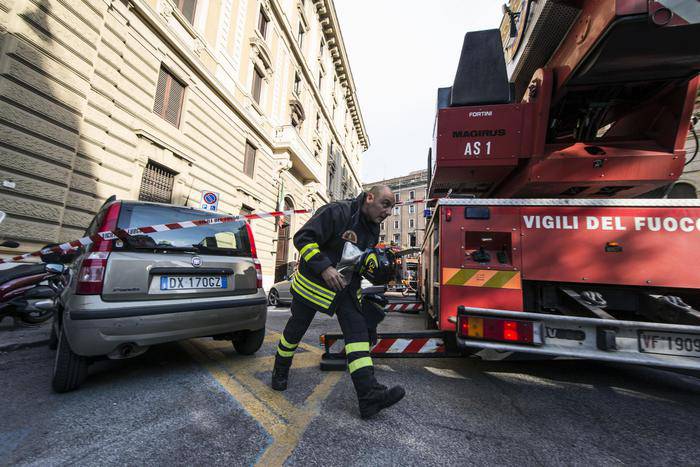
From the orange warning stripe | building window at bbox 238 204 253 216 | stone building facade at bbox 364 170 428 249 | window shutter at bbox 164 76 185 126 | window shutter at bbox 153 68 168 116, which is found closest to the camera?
the orange warning stripe

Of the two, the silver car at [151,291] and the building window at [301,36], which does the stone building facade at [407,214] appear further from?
the silver car at [151,291]

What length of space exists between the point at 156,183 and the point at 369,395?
349 inches

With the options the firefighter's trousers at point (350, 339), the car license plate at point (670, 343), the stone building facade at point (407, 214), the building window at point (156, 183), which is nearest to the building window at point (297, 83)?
the building window at point (156, 183)

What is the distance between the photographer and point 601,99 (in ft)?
8.72

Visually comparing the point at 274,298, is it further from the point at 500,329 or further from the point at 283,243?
the point at 283,243

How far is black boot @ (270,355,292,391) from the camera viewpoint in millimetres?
2283

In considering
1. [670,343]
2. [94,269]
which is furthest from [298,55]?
[670,343]

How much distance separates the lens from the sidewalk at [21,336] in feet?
10.4

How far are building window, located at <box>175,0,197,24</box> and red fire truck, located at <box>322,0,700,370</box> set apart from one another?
10244mm

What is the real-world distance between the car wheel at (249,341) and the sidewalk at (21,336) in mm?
2285

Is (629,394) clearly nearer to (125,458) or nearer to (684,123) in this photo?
(684,123)

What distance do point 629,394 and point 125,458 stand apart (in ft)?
11.5

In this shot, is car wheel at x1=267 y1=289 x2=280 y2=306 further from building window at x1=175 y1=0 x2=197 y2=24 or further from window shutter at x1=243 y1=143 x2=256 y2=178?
building window at x1=175 y1=0 x2=197 y2=24

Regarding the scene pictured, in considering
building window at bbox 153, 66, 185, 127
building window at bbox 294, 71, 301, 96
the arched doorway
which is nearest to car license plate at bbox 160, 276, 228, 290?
building window at bbox 153, 66, 185, 127
